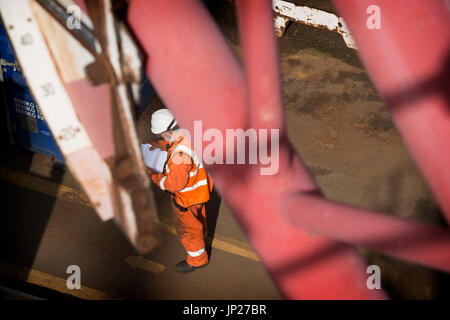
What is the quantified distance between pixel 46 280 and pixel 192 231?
173 centimetres

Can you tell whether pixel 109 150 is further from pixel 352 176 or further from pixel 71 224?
pixel 352 176

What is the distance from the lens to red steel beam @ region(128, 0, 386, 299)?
1720 mm

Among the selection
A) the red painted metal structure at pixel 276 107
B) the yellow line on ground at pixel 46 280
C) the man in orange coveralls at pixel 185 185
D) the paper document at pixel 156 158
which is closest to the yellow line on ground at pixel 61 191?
the man in orange coveralls at pixel 185 185

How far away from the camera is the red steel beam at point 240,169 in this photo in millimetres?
1720

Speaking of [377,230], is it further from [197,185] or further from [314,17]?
[314,17]

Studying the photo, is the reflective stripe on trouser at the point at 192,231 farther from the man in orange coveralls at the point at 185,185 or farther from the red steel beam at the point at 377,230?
the red steel beam at the point at 377,230

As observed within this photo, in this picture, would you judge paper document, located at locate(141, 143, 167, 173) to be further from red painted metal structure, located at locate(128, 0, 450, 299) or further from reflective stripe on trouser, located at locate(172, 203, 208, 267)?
red painted metal structure, located at locate(128, 0, 450, 299)

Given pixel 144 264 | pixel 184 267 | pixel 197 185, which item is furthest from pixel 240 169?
pixel 144 264

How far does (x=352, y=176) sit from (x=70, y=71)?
17.8ft

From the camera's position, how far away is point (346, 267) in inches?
67.8

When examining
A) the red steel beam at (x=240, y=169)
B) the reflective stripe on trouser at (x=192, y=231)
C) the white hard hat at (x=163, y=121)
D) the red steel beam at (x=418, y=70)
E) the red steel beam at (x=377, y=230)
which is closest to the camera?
the red steel beam at (x=377, y=230)

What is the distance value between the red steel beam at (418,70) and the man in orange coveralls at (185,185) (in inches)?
123

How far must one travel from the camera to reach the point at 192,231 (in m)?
5.35

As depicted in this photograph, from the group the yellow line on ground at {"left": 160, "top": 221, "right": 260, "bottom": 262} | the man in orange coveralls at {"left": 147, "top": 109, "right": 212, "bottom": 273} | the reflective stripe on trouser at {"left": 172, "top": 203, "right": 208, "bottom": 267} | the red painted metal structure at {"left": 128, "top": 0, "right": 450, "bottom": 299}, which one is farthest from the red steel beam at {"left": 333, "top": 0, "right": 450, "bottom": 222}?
the yellow line on ground at {"left": 160, "top": 221, "right": 260, "bottom": 262}
